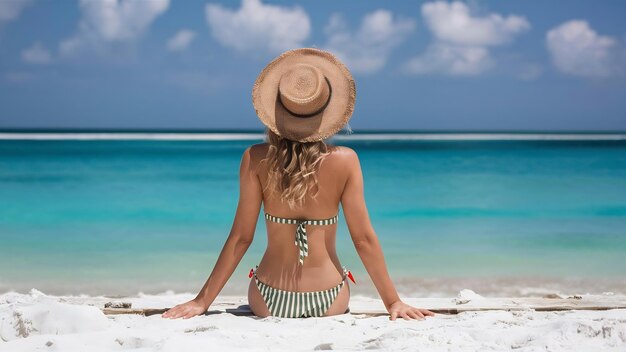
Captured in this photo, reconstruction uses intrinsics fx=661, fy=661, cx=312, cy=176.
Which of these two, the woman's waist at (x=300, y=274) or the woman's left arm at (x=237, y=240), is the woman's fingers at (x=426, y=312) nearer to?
the woman's waist at (x=300, y=274)

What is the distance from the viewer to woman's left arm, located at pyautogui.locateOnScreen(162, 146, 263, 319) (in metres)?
2.97

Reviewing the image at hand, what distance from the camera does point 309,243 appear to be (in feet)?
A: 9.79

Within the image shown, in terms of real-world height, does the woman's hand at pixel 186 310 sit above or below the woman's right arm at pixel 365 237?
below

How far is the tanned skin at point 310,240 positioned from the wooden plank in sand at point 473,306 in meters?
0.12

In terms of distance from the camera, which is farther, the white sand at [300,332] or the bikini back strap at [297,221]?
the bikini back strap at [297,221]

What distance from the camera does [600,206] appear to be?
11.1m

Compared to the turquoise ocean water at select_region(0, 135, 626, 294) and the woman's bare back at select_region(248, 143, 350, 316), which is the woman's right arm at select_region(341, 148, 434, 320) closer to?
the woman's bare back at select_region(248, 143, 350, 316)

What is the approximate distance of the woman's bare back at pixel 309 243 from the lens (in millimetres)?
2922

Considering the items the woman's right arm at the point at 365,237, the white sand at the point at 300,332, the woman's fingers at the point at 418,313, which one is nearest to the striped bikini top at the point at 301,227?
the woman's right arm at the point at 365,237

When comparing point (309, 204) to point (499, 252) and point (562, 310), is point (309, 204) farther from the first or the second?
point (499, 252)

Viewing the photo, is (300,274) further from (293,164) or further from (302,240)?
(293,164)

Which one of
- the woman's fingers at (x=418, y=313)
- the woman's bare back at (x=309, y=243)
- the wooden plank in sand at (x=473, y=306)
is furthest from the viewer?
the wooden plank in sand at (x=473, y=306)

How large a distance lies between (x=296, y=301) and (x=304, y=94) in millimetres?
953

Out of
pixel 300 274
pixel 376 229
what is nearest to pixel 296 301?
pixel 300 274
